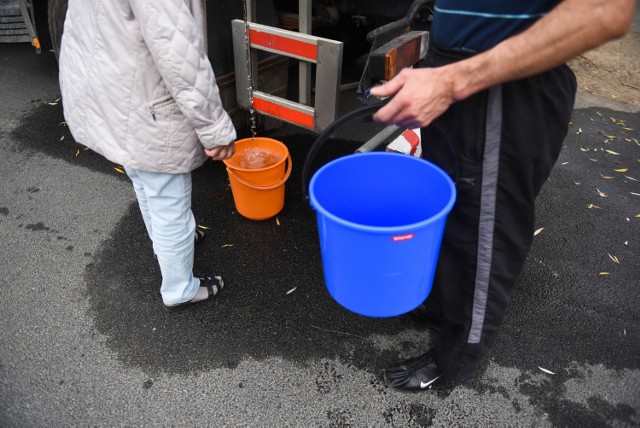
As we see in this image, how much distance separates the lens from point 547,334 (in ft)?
7.87

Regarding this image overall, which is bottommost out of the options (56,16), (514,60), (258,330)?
(258,330)

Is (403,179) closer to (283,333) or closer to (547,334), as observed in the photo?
(283,333)

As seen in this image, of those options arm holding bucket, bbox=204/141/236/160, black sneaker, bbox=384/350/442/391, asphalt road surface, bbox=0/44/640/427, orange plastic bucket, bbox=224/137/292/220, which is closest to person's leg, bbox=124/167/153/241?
arm holding bucket, bbox=204/141/236/160

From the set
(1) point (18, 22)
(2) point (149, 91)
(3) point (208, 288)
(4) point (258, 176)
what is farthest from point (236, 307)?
(1) point (18, 22)

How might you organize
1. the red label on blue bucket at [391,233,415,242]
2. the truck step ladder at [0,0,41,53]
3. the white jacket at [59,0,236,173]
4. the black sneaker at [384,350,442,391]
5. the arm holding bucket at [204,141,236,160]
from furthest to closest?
1. the truck step ladder at [0,0,41,53]
2. the black sneaker at [384,350,442,391]
3. the arm holding bucket at [204,141,236,160]
4. the white jacket at [59,0,236,173]
5. the red label on blue bucket at [391,233,415,242]

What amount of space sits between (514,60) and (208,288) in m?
1.88

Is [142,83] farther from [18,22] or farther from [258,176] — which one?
[18,22]

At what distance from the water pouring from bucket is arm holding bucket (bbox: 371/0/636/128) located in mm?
133

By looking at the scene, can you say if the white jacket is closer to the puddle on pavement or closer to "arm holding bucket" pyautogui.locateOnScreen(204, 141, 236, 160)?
"arm holding bucket" pyautogui.locateOnScreen(204, 141, 236, 160)

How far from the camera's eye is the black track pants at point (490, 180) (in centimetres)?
144

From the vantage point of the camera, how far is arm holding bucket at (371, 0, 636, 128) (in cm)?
114

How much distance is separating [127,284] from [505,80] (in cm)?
222

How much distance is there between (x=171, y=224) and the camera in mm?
2059

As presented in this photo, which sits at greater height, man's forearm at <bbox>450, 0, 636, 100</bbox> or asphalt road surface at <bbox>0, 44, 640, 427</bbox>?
man's forearm at <bbox>450, 0, 636, 100</bbox>
